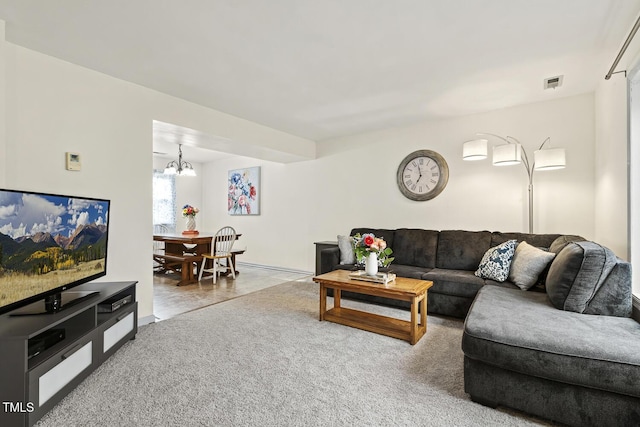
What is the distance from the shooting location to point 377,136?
489cm

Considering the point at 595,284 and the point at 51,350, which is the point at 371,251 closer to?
the point at 595,284

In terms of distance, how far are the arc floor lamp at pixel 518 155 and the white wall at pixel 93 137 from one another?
3203 millimetres

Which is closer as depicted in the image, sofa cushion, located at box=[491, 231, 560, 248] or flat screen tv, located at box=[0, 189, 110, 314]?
flat screen tv, located at box=[0, 189, 110, 314]

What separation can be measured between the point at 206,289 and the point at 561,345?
422 centimetres

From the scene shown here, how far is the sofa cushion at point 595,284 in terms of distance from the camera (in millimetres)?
2010

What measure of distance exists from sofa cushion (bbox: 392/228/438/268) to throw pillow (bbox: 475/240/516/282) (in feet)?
2.35

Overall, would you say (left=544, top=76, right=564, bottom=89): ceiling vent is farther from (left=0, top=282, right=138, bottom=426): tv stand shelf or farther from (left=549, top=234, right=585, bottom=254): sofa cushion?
(left=0, top=282, right=138, bottom=426): tv stand shelf

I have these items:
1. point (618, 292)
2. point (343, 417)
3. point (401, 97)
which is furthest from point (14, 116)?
point (618, 292)

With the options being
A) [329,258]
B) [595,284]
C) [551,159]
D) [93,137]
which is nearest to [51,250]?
[93,137]

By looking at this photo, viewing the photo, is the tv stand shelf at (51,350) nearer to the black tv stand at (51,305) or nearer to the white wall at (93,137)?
the black tv stand at (51,305)

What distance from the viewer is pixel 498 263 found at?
3137 millimetres

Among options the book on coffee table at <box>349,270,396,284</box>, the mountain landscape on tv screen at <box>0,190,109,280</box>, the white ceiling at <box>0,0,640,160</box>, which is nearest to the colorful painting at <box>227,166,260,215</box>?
the white ceiling at <box>0,0,640,160</box>

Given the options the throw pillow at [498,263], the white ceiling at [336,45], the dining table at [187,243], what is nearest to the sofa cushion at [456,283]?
the throw pillow at [498,263]

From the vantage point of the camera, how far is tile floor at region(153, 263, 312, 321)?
146 inches
